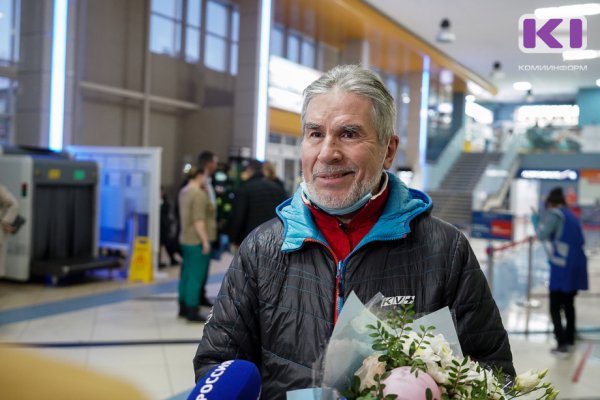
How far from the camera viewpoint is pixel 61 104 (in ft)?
31.1

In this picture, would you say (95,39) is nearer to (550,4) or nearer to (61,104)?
(61,104)

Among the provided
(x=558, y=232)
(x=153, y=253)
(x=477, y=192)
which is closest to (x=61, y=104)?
(x=153, y=253)

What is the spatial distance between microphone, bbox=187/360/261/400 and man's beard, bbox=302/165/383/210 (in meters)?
0.62

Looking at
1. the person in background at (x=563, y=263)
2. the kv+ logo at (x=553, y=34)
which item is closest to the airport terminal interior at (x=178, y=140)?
the kv+ logo at (x=553, y=34)

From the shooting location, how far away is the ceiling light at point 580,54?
2.77 m

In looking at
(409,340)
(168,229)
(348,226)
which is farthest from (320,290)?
(168,229)

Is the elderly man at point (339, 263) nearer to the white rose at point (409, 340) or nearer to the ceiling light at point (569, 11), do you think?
the white rose at point (409, 340)

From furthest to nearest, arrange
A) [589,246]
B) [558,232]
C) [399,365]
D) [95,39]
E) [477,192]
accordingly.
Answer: [477,192]
[95,39]
[589,246]
[558,232]
[399,365]

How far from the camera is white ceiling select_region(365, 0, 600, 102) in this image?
9.56ft

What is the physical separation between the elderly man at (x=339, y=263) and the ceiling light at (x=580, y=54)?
5.39 feet

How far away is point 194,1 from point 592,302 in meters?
10.7

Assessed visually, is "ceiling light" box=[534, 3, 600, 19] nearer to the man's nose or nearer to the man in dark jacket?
the man's nose

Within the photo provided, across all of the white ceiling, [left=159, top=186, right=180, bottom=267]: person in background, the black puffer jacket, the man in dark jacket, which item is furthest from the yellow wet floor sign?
the black puffer jacket

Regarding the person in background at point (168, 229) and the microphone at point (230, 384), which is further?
the person in background at point (168, 229)
